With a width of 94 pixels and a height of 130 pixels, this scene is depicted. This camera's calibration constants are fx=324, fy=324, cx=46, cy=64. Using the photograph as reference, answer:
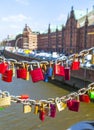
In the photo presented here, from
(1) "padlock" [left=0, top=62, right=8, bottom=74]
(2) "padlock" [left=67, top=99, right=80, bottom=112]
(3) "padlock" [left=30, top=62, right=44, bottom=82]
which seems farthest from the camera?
(2) "padlock" [left=67, top=99, right=80, bottom=112]

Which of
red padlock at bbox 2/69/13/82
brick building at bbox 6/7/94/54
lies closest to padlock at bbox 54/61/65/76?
red padlock at bbox 2/69/13/82

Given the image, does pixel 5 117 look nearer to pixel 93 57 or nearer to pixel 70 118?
pixel 70 118

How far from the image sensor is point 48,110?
14.6 ft

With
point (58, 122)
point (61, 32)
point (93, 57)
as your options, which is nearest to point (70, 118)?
point (58, 122)

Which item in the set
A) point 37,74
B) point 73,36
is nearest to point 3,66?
point 37,74

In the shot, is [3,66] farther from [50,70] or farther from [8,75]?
[50,70]

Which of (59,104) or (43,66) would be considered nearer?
(59,104)

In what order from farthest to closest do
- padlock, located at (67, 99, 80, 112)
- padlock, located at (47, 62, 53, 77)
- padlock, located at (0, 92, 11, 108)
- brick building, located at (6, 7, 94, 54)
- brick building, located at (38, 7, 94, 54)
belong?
brick building, located at (6, 7, 94, 54), brick building, located at (38, 7, 94, 54), padlock, located at (47, 62, 53, 77), padlock, located at (67, 99, 80, 112), padlock, located at (0, 92, 11, 108)

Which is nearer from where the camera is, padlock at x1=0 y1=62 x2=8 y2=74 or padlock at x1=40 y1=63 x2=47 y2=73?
padlock at x1=0 y1=62 x2=8 y2=74

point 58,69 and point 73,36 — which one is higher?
point 73,36

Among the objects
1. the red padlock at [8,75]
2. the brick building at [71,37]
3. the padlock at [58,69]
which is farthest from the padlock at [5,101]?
the brick building at [71,37]

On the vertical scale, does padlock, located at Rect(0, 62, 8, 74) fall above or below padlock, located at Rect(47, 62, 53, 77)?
above

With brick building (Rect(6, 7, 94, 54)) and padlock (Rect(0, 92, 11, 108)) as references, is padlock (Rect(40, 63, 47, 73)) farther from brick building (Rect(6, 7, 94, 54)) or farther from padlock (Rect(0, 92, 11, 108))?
brick building (Rect(6, 7, 94, 54))

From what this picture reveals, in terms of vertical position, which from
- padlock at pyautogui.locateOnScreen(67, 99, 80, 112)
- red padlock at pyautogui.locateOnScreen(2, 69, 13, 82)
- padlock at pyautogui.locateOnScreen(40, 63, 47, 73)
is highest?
padlock at pyautogui.locateOnScreen(40, 63, 47, 73)
